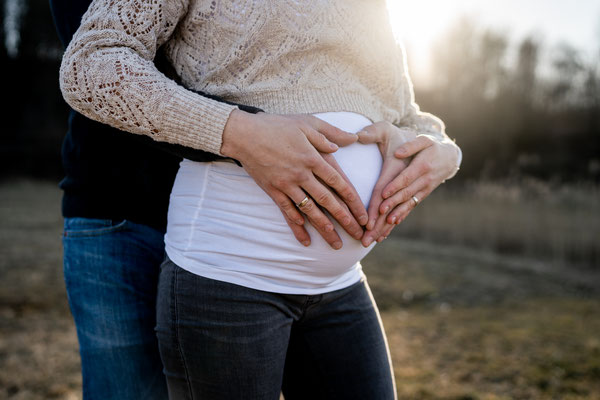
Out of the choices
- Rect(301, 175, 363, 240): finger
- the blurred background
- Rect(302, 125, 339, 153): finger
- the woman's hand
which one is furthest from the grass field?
Rect(302, 125, 339, 153): finger

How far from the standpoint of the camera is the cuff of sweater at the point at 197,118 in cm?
94

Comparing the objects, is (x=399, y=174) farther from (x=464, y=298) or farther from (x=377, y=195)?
(x=464, y=298)

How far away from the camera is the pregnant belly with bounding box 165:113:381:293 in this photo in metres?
0.98

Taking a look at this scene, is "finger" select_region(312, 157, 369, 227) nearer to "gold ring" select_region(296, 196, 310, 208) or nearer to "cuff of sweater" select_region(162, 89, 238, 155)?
"gold ring" select_region(296, 196, 310, 208)

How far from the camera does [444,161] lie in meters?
1.21

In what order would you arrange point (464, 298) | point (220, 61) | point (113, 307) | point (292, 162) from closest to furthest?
point (292, 162)
point (220, 61)
point (113, 307)
point (464, 298)

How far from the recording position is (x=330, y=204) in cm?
97

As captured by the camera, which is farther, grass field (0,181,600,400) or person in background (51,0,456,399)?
grass field (0,181,600,400)

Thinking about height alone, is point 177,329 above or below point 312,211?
below

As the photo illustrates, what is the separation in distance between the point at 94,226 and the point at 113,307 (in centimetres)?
21

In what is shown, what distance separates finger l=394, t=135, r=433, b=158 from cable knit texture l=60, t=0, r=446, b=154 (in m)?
0.13

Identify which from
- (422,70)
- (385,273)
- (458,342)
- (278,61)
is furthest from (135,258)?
(422,70)

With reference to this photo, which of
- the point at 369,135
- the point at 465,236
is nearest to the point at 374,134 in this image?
the point at 369,135

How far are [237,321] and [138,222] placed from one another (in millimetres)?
466
